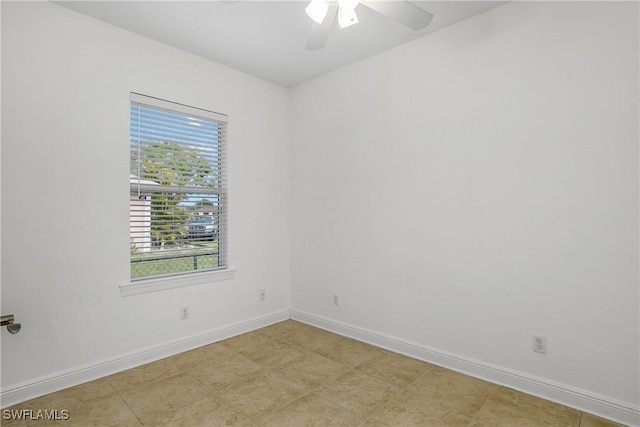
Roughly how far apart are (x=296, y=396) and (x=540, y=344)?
1630mm

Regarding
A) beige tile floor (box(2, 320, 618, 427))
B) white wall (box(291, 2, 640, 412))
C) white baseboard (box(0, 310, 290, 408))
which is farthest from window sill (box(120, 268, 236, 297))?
white wall (box(291, 2, 640, 412))

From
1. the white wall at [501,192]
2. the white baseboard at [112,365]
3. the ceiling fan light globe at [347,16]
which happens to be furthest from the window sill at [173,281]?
the ceiling fan light globe at [347,16]

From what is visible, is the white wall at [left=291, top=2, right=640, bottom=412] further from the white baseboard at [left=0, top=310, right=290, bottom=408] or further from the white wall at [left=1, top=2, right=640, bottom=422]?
the white baseboard at [left=0, top=310, right=290, bottom=408]

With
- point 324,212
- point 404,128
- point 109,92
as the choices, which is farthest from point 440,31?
point 109,92

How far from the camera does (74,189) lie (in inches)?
95.9

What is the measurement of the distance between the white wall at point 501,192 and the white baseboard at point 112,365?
103cm

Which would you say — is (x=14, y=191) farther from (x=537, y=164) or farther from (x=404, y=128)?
(x=537, y=164)

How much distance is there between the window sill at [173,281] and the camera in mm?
2717

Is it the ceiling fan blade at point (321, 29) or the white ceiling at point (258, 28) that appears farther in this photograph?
the white ceiling at point (258, 28)

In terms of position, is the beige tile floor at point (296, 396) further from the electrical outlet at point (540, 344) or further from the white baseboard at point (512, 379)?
the electrical outlet at point (540, 344)

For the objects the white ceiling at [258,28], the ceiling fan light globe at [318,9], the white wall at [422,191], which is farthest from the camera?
the white ceiling at [258,28]

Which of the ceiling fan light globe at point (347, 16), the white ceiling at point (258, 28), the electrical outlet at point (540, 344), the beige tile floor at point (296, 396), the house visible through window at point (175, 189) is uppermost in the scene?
the white ceiling at point (258, 28)

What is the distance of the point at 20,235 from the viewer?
7.29 feet

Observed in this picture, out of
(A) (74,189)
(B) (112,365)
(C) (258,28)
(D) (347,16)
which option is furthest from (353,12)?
(B) (112,365)
